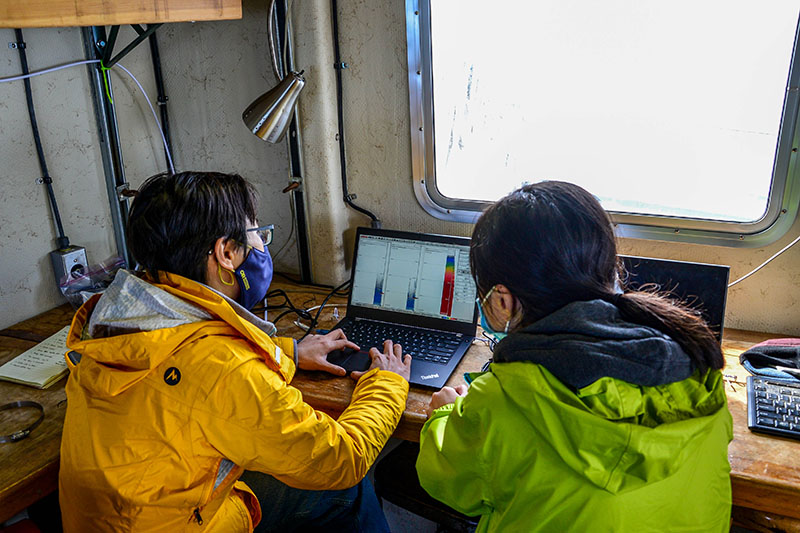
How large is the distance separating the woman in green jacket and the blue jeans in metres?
0.50

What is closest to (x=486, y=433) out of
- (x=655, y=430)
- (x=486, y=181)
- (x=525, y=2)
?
(x=655, y=430)

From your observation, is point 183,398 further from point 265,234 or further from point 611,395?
point 611,395

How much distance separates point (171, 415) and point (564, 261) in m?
0.71

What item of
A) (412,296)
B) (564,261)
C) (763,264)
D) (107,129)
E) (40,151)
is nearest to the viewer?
(564,261)

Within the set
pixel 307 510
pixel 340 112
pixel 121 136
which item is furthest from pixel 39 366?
pixel 340 112

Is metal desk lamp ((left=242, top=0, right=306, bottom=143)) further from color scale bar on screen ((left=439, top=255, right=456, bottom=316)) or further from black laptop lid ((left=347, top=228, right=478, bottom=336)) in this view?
color scale bar on screen ((left=439, top=255, right=456, bottom=316))

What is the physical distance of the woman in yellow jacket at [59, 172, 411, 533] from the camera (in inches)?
40.4

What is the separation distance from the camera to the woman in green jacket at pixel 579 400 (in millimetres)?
854

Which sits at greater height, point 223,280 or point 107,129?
point 107,129

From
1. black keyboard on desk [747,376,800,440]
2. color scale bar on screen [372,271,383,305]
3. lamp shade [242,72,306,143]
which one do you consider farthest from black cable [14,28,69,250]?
black keyboard on desk [747,376,800,440]

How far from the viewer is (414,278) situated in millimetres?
1668

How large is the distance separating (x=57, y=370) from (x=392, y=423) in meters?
0.87

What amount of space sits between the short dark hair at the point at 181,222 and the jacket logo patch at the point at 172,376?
0.71 ft

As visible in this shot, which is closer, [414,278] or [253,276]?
[253,276]
